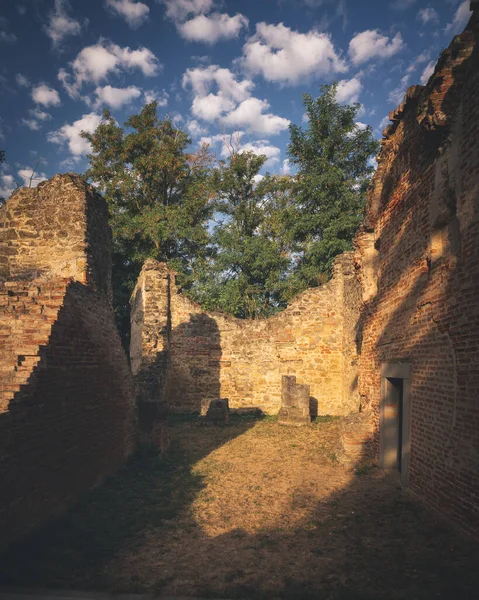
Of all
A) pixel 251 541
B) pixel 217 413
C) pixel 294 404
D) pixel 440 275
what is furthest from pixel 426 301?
pixel 217 413

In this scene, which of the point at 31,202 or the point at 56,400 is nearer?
the point at 56,400

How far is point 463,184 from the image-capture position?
4.52 metres

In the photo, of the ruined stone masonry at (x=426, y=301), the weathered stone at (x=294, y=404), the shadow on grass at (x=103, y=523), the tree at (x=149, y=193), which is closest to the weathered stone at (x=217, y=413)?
the weathered stone at (x=294, y=404)

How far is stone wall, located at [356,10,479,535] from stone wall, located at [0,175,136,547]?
5140 millimetres

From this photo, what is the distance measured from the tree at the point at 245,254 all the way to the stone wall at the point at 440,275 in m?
12.3

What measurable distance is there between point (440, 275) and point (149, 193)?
19709 mm

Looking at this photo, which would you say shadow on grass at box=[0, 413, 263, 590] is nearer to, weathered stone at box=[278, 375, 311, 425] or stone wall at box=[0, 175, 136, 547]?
stone wall at box=[0, 175, 136, 547]

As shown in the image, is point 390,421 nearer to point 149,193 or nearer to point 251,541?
point 251,541

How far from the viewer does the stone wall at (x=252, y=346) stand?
1354 centimetres

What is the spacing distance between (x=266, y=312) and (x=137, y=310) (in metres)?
7.90

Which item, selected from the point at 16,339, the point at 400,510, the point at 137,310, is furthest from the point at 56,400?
the point at 137,310

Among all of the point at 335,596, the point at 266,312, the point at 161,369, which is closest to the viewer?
the point at 335,596

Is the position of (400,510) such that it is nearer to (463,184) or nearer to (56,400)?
(463,184)

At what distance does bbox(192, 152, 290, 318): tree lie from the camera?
1912 cm
